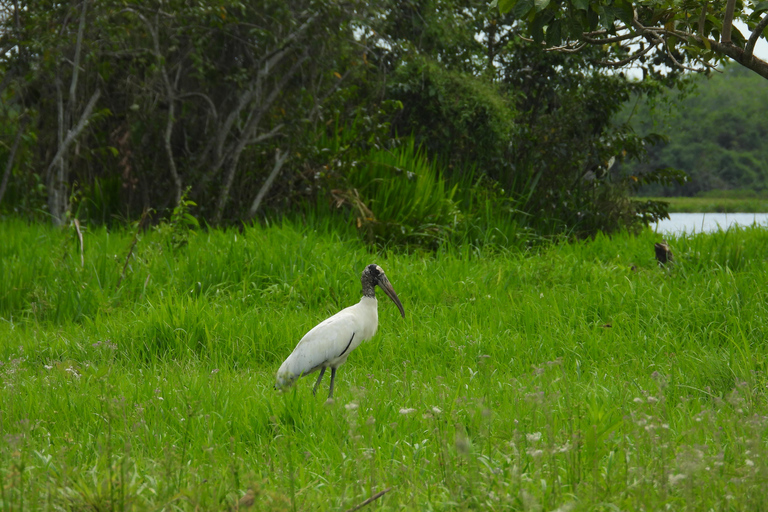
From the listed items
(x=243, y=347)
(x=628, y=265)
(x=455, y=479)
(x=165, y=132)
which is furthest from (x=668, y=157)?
(x=455, y=479)

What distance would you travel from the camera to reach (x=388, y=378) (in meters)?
4.39

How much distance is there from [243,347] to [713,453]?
3434 millimetres

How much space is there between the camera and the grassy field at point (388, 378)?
2.75 metres

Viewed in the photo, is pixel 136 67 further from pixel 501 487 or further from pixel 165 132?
pixel 501 487

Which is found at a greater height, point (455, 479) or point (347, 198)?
point (347, 198)

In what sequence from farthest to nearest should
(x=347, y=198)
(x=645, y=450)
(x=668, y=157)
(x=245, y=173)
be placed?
1. (x=668, y=157)
2. (x=245, y=173)
3. (x=347, y=198)
4. (x=645, y=450)

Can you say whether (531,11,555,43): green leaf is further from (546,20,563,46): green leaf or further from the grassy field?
the grassy field

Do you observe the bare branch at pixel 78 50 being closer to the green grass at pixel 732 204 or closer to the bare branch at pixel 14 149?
the bare branch at pixel 14 149

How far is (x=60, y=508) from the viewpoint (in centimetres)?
266

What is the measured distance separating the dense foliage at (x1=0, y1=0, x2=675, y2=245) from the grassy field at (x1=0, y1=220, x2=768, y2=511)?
1216 millimetres

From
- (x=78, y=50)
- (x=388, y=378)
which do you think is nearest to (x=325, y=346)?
(x=388, y=378)

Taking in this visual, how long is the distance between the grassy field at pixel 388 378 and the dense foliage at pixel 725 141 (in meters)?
17.8

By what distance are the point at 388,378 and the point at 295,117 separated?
17.9 feet

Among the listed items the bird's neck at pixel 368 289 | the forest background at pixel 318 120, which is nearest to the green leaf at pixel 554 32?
the bird's neck at pixel 368 289
